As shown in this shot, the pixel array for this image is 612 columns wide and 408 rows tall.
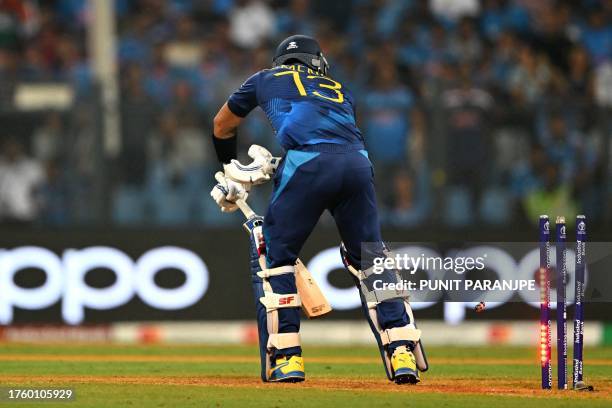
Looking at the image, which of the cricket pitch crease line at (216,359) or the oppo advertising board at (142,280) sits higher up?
the oppo advertising board at (142,280)

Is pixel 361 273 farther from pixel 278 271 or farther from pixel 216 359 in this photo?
pixel 216 359

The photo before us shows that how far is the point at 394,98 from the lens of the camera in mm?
15430

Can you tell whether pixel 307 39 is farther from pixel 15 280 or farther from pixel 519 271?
pixel 15 280

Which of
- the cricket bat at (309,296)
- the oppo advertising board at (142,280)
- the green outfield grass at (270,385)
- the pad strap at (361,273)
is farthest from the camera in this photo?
the oppo advertising board at (142,280)

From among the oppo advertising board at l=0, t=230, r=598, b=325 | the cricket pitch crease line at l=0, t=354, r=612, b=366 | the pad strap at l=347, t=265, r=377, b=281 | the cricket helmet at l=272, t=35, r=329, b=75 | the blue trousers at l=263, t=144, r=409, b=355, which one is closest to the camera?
the blue trousers at l=263, t=144, r=409, b=355

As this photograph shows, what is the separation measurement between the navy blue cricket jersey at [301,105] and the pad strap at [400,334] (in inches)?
49.4

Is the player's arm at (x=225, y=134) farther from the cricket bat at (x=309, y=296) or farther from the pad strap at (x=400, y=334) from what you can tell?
the pad strap at (x=400, y=334)

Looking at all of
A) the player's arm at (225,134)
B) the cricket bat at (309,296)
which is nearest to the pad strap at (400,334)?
the cricket bat at (309,296)

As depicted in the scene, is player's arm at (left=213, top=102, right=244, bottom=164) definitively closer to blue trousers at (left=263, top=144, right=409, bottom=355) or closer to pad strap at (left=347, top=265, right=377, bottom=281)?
blue trousers at (left=263, top=144, right=409, bottom=355)

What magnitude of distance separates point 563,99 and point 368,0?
16.4ft

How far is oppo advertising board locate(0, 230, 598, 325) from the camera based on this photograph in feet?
48.4

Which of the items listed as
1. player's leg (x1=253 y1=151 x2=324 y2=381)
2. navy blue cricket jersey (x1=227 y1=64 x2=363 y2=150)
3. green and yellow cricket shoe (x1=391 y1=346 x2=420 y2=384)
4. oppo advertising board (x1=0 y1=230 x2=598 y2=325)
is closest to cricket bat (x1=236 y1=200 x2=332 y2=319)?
player's leg (x1=253 y1=151 x2=324 y2=381)

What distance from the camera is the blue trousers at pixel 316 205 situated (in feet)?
29.5

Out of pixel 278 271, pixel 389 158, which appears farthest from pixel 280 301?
pixel 389 158
